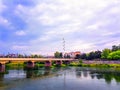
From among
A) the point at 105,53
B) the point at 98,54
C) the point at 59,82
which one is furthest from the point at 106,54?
the point at 59,82

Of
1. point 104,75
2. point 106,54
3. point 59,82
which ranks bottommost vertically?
point 59,82

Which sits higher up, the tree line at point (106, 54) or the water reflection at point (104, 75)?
the tree line at point (106, 54)

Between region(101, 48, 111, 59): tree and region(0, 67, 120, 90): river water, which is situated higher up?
region(101, 48, 111, 59): tree

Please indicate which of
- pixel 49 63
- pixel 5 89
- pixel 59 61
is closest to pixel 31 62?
pixel 49 63

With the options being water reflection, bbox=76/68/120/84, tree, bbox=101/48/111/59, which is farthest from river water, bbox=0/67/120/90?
tree, bbox=101/48/111/59

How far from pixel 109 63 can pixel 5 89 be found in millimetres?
97102

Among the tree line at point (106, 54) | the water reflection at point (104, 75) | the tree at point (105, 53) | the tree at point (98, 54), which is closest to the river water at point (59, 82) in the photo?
the water reflection at point (104, 75)

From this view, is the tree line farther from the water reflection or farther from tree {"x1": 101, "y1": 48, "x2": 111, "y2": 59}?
the water reflection

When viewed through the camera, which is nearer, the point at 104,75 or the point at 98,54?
the point at 104,75

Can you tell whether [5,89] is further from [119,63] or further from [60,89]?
[119,63]

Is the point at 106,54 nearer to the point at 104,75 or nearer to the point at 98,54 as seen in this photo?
the point at 98,54

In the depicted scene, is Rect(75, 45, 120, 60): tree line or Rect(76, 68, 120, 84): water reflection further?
Rect(75, 45, 120, 60): tree line

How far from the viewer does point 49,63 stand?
400 ft

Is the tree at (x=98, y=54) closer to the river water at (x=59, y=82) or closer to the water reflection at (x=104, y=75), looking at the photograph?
the water reflection at (x=104, y=75)
